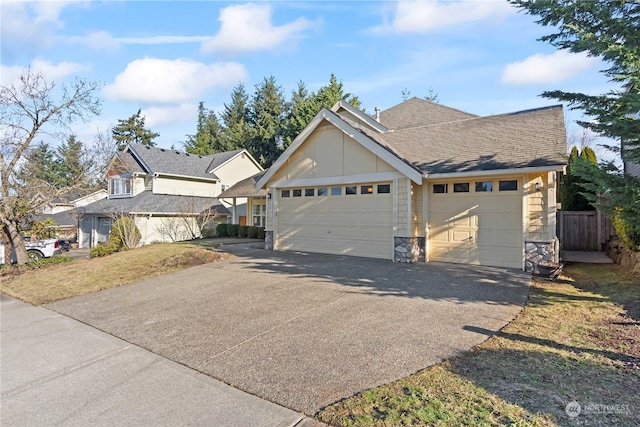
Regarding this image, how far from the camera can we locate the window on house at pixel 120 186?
2466 centimetres

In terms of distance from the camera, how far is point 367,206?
11695mm

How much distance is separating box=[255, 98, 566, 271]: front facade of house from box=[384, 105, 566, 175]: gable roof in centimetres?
3

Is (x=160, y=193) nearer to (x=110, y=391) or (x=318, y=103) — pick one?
(x=318, y=103)

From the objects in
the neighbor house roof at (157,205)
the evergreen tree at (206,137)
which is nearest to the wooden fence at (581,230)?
the neighbor house roof at (157,205)

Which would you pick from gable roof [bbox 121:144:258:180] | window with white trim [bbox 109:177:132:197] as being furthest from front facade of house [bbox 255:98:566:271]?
window with white trim [bbox 109:177:132:197]

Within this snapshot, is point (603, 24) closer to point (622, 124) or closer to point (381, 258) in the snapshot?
point (622, 124)

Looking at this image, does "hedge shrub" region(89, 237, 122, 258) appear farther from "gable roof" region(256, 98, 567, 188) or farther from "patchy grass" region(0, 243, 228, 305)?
"gable roof" region(256, 98, 567, 188)

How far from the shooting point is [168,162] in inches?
984

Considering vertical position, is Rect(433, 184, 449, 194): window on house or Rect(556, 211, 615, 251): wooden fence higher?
Rect(433, 184, 449, 194): window on house

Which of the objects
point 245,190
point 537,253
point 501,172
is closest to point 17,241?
point 245,190

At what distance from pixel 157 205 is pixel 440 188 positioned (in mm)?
17745

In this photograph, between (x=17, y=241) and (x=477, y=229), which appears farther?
(x=17, y=241)

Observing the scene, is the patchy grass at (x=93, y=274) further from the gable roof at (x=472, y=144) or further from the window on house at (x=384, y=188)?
the window on house at (x=384, y=188)

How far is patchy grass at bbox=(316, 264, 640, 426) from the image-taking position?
9.35 feet
